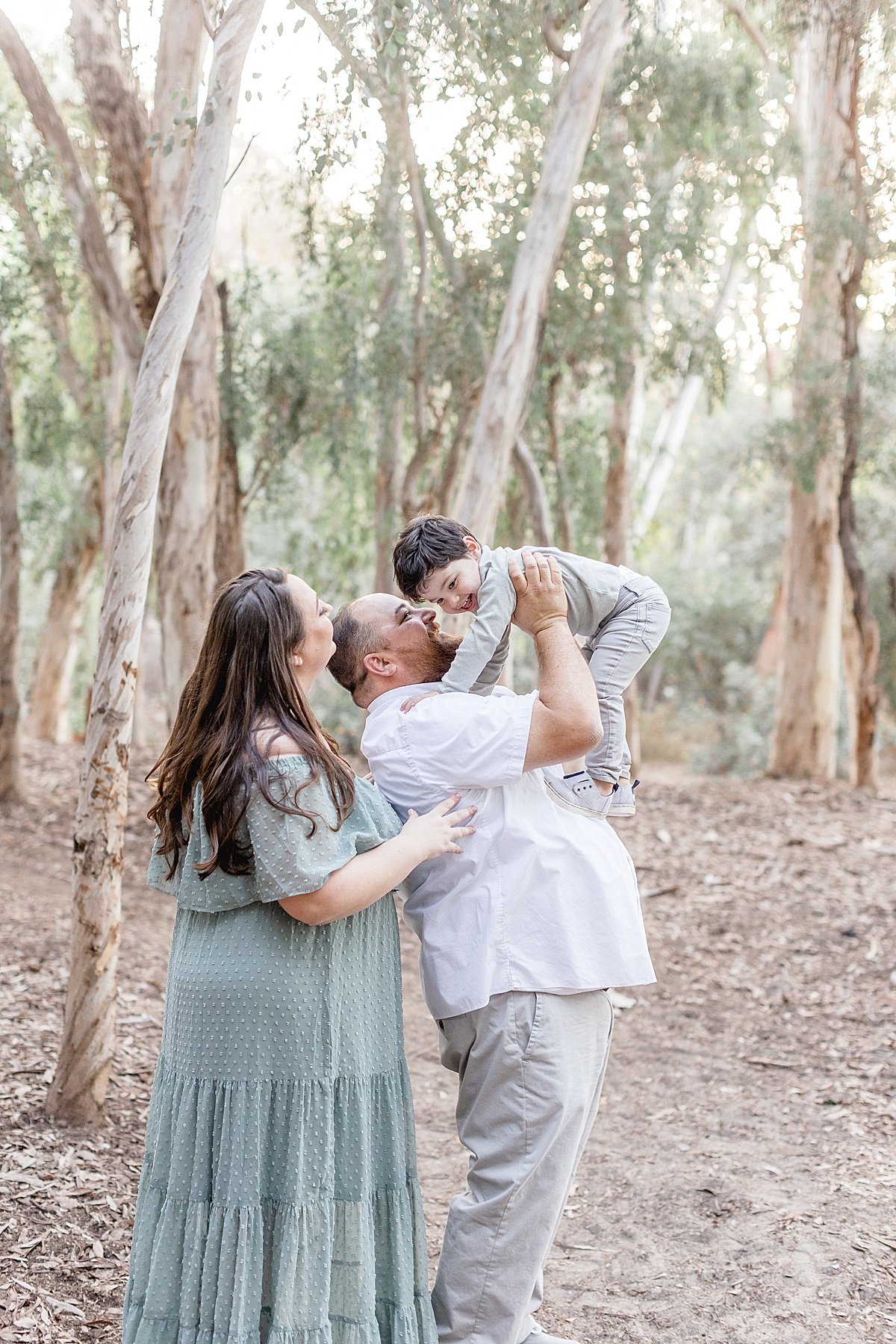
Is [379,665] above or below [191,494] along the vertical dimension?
below

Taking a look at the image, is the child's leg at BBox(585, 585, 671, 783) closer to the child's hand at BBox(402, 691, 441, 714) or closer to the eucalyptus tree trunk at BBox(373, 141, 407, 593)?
the child's hand at BBox(402, 691, 441, 714)

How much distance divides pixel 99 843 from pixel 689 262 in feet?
25.7

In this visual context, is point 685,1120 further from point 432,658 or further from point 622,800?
point 432,658

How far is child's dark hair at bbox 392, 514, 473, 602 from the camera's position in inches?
123

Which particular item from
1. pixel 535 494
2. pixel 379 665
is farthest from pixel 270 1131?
pixel 535 494

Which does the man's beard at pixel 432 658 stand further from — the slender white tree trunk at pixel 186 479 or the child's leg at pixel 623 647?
the slender white tree trunk at pixel 186 479

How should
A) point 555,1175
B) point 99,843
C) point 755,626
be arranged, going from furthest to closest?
point 755,626 < point 99,843 < point 555,1175

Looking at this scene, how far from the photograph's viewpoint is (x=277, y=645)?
7.10 ft

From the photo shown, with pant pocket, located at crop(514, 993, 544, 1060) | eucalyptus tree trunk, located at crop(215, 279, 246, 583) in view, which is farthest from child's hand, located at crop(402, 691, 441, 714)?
eucalyptus tree trunk, located at crop(215, 279, 246, 583)

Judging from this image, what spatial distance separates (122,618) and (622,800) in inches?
65.7

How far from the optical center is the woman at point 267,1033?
6.88ft

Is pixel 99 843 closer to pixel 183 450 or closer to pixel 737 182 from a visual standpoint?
pixel 183 450

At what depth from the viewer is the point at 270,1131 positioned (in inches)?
84.7

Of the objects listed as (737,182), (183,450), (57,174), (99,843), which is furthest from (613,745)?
(737,182)
